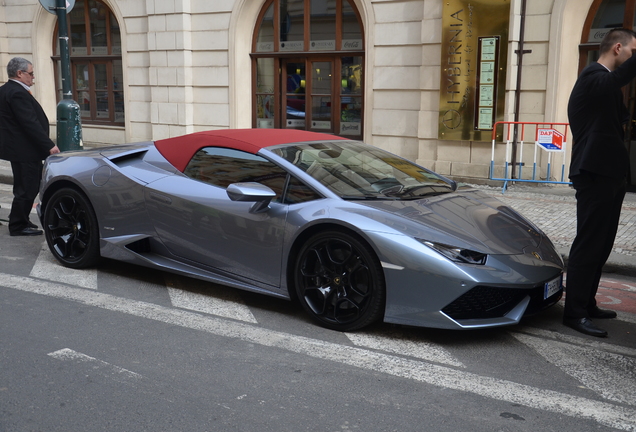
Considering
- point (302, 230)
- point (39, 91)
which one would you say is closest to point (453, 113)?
point (302, 230)

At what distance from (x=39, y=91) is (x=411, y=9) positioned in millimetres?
10650

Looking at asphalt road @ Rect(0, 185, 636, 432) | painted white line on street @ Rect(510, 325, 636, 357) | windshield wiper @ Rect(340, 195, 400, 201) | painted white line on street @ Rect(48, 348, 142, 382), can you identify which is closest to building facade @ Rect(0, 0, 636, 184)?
asphalt road @ Rect(0, 185, 636, 432)

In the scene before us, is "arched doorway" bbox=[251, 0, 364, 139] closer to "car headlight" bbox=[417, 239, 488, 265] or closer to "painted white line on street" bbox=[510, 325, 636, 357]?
"painted white line on street" bbox=[510, 325, 636, 357]

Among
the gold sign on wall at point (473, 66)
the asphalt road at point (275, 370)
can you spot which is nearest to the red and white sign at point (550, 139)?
the gold sign on wall at point (473, 66)

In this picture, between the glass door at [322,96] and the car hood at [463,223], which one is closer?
the car hood at [463,223]

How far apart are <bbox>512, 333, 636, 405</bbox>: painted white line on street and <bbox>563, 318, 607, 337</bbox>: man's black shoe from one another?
0.22m

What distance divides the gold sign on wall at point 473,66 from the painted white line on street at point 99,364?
28.1 feet

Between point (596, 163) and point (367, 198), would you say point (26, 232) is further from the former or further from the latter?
point (596, 163)

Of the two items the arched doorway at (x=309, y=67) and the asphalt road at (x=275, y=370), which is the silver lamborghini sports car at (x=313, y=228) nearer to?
the asphalt road at (x=275, y=370)

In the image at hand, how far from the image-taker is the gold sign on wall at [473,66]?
35.3 ft

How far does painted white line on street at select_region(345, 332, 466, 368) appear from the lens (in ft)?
12.8

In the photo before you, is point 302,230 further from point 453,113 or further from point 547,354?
point 453,113

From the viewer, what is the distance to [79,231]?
18.7 feet

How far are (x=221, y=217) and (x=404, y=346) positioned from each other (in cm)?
155
